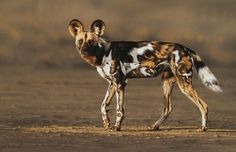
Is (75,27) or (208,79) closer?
(75,27)

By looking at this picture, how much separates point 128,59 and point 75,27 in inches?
48.3

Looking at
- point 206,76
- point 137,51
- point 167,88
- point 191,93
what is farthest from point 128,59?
point 206,76

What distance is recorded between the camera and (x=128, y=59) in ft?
73.5

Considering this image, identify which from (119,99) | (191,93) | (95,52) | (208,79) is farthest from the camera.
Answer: (208,79)

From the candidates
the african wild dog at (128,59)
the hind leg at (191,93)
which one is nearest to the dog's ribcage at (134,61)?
the african wild dog at (128,59)

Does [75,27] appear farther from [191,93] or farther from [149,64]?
[191,93]

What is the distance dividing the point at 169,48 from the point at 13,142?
415 cm

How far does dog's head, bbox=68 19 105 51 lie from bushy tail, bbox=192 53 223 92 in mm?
2012

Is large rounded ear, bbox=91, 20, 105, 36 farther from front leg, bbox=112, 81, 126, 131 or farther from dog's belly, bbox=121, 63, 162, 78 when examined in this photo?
front leg, bbox=112, 81, 126, 131

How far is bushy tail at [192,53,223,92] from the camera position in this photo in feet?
74.5

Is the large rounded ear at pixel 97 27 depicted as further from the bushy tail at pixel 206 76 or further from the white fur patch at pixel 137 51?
the bushy tail at pixel 206 76

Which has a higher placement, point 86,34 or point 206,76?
point 86,34

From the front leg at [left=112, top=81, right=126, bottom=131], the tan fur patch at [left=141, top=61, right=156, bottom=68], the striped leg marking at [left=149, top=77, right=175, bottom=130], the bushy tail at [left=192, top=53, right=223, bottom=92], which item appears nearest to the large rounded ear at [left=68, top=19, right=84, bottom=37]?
the front leg at [left=112, top=81, right=126, bottom=131]

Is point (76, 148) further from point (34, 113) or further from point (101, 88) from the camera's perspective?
point (101, 88)
